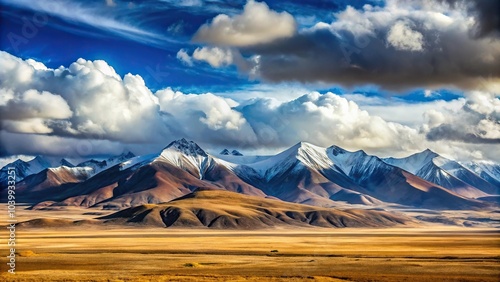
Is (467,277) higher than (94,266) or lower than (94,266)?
higher

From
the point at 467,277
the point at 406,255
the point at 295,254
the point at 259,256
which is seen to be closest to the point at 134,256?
the point at 259,256

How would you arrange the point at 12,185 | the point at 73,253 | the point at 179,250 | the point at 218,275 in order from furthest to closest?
the point at 179,250 → the point at 73,253 → the point at 218,275 → the point at 12,185

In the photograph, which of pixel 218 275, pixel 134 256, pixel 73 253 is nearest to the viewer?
pixel 218 275

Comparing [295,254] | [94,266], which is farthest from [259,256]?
[94,266]

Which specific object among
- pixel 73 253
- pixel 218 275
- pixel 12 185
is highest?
pixel 12 185

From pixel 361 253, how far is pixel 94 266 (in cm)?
6429

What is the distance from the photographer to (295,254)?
146 meters

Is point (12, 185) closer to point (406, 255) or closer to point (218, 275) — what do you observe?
point (218, 275)

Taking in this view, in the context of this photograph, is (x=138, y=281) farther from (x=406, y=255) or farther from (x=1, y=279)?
(x=406, y=255)

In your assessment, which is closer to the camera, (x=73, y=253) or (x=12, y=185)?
(x=12, y=185)

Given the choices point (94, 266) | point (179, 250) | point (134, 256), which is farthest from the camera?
point (179, 250)

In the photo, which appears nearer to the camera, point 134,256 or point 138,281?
point 138,281

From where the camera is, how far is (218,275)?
9800cm

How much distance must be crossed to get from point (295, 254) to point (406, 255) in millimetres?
24966
